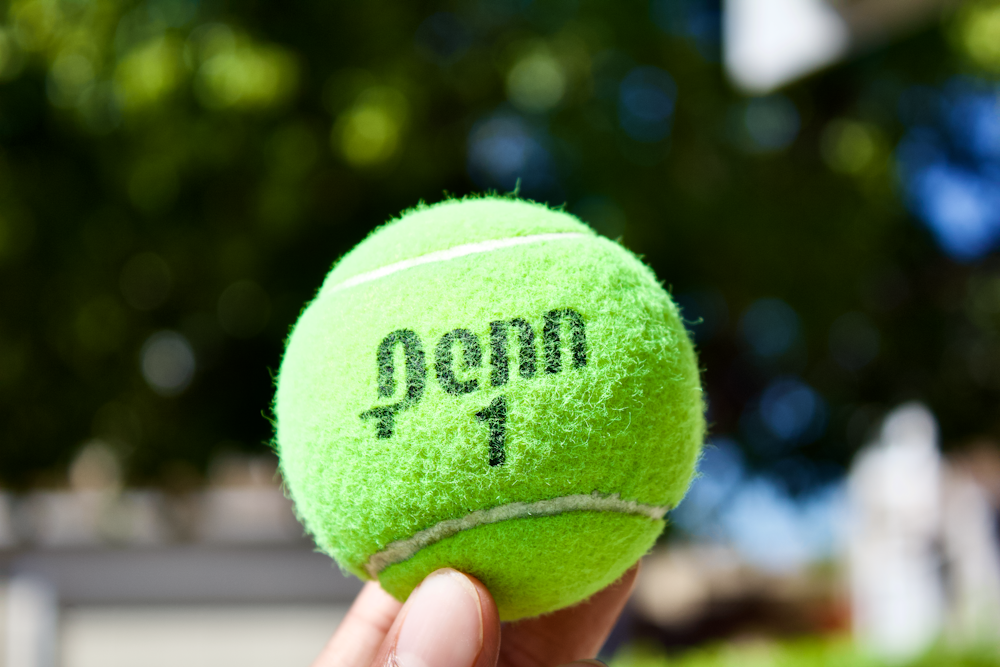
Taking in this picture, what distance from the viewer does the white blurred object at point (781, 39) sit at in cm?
330

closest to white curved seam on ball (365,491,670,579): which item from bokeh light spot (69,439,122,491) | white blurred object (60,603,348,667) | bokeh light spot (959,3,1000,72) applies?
bokeh light spot (959,3,1000,72)

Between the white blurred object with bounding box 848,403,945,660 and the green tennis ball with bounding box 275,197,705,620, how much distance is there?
21.2 feet

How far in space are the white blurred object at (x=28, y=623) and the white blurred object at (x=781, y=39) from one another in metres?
6.08

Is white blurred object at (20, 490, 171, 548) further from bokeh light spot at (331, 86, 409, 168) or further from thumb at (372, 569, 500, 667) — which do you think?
thumb at (372, 569, 500, 667)

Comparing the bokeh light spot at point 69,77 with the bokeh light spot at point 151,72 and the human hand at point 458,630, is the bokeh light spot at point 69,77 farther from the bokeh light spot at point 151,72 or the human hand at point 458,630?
the human hand at point 458,630

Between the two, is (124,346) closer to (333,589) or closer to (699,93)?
(333,589)

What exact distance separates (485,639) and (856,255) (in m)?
4.41

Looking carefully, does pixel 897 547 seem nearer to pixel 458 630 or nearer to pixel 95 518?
pixel 95 518

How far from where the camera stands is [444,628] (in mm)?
1103

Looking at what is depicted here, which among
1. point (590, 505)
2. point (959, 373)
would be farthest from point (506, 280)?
point (959, 373)

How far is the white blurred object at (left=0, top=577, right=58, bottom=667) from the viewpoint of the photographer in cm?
535

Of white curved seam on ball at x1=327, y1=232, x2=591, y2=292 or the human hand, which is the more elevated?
white curved seam on ball at x1=327, y1=232, x2=591, y2=292

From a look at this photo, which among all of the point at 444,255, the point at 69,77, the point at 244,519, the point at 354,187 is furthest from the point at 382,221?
the point at 444,255

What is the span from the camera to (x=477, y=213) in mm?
1316
